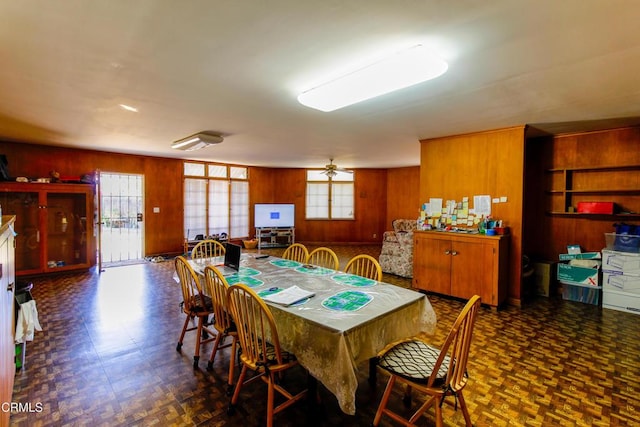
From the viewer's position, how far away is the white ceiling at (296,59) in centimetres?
158

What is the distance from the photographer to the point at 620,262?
3896 millimetres

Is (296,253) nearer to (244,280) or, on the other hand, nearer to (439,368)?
(244,280)

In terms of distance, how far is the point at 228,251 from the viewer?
311 cm

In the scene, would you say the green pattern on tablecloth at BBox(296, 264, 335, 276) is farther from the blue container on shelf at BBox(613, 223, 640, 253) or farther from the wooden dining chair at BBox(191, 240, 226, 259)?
the blue container on shelf at BBox(613, 223, 640, 253)

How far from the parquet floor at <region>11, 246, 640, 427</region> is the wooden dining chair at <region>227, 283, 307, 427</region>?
26cm

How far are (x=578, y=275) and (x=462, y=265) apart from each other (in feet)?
5.36

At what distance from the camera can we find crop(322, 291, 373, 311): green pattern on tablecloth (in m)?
1.98

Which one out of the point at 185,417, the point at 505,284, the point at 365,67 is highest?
Answer: the point at 365,67

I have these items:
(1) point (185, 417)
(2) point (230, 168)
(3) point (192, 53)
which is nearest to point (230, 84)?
(3) point (192, 53)

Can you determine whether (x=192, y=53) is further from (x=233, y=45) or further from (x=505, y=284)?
(x=505, y=284)

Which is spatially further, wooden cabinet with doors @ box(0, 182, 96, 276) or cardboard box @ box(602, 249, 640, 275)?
wooden cabinet with doors @ box(0, 182, 96, 276)

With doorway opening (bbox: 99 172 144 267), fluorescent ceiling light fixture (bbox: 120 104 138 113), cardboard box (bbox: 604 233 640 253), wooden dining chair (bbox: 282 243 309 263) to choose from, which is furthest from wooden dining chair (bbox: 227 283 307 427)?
doorway opening (bbox: 99 172 144 267)

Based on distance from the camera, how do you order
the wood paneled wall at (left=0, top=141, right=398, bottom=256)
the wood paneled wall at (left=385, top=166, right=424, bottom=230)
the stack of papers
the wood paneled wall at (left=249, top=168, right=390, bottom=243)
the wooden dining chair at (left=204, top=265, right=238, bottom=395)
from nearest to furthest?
the stack of papers, the wooden dining chair at (left=204, top=265, right=238, bottom=395), the wood paneled wall at (left=0, top=141, right=398, bottom=256), the wood paneled wall at (left=385, top=166, right=424, bottom=230), the wood paneled wall at (left=249, top=168, right=390, bottom=243)

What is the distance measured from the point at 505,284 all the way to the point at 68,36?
5.10 metres
